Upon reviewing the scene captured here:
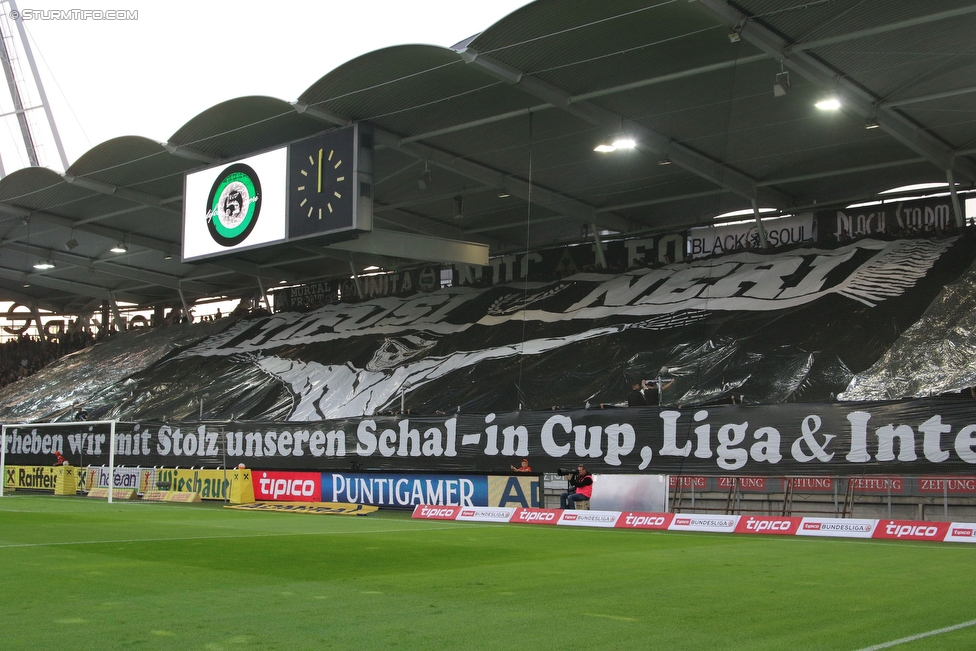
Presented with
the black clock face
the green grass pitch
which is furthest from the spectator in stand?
the black clock face

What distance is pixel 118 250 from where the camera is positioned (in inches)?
1515

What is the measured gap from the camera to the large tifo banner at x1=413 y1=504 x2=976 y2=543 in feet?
49.5

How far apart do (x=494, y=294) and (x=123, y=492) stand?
13.9 meters

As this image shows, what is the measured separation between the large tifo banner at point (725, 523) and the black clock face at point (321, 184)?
7905mm

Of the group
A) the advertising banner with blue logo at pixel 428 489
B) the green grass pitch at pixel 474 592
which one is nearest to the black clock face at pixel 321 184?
the advertising banner with blue logo at pixel 428 489

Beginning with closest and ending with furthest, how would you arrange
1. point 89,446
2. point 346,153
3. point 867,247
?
1. point 346,153
2. point 867,247
3. point 89,446

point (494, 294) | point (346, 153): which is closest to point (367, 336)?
point (494, 294)

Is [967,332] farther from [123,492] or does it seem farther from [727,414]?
[123,492]

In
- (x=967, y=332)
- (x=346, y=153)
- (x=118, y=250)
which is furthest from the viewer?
(x=118, y=250)

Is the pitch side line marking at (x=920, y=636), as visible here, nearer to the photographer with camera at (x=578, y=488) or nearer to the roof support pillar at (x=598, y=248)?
the photographer with camera at (x=578, y=488)

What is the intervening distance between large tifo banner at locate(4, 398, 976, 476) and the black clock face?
226 inches

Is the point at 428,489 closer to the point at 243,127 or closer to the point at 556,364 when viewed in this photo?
the point at 556,364

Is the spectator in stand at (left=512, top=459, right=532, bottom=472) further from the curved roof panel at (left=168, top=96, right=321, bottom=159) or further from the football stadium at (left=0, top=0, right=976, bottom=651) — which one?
the curved roof panel at (left=168, top=96, right=321, bottom=159)

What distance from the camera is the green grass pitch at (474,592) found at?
252 inches
